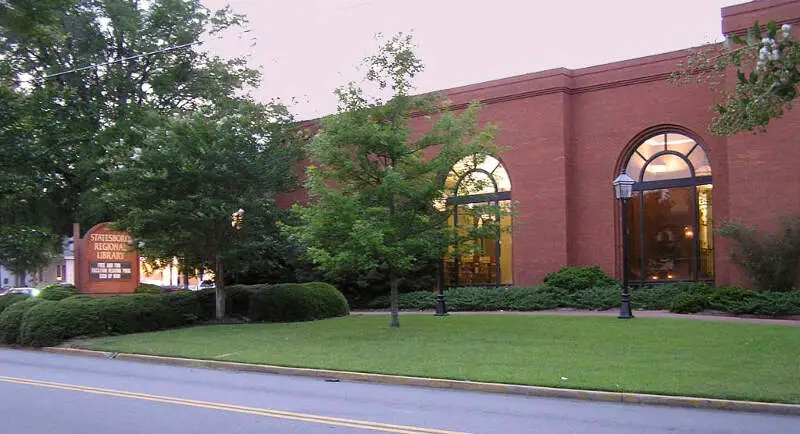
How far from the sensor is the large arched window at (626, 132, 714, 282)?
24.0 m

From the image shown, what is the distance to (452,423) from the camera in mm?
8352

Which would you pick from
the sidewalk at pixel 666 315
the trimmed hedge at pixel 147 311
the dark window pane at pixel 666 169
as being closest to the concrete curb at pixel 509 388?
the trimmed hedge at pixel 147 311

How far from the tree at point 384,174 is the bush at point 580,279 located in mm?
6789

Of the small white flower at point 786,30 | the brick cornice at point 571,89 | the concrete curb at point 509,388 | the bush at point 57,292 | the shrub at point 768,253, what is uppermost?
the brick cornice at point 571,89

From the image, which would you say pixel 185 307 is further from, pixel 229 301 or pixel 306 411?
pixel 306 411

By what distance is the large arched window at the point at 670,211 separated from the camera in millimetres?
23984

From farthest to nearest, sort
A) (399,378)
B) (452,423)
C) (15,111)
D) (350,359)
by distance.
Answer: (15,111) → (350,359) → (399,378) → (452,423)

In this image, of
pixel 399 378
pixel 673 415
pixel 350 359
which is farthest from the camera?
pixel 350 359

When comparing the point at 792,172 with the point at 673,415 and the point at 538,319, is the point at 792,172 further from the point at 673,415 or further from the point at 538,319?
the point at 673,415

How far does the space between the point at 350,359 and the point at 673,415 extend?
659 cm

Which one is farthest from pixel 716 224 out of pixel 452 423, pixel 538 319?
pixel 452 423

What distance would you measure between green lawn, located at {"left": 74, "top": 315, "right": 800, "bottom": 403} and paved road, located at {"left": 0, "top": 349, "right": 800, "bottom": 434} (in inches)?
36.6

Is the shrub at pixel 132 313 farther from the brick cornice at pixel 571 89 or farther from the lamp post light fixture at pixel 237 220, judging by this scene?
the brick cornice at pixel 571 89

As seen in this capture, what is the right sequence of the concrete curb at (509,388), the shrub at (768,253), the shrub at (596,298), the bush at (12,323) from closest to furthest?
1. the concrete curb at (509,388)
2. the bush at (12,323)
3. the shrub at (768,253)
4. the shrub at (596,298)
